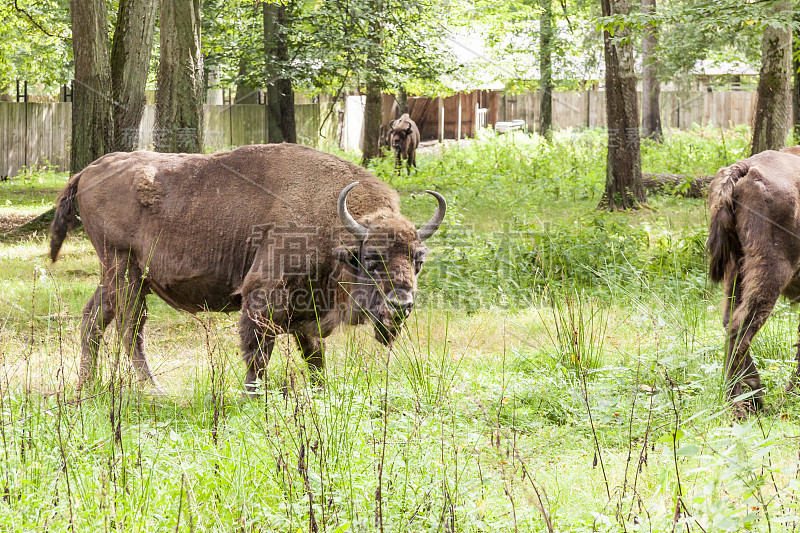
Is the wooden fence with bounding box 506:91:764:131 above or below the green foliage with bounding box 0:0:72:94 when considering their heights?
above

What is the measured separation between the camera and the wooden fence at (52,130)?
20875 millimetres

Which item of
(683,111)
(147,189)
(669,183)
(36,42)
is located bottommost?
Answer: (147,189)

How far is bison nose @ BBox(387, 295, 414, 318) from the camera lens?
5.10m

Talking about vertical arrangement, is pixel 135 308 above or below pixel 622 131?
below

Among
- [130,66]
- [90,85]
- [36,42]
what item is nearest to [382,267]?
[130,66]

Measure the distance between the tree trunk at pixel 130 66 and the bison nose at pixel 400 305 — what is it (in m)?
7.17

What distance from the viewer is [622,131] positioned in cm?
1298

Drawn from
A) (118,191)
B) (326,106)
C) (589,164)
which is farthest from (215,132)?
(118,191)

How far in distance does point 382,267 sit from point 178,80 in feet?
18.5

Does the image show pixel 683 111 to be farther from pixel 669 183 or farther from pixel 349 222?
pixel 349 222

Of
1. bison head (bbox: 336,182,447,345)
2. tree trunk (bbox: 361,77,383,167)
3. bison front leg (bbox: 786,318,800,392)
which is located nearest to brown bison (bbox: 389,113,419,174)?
tree trunk (bbox: 361,77,383,167)

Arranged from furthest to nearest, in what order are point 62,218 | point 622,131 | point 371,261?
1. point 622,131
2. point 62,218
3. point 371,261

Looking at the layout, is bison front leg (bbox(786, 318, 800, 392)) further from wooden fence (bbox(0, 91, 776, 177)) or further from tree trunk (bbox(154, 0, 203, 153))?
wooden fence (bbox(0, 91, 776, 177))

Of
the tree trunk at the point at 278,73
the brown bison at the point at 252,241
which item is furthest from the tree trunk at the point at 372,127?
the brown bison at the point at 252,241
